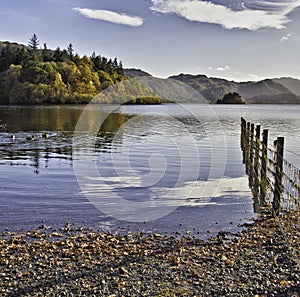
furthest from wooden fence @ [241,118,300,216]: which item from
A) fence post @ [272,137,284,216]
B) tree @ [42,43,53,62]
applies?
tree @ [42,43,53,62]

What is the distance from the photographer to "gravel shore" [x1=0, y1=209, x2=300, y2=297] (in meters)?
6.40

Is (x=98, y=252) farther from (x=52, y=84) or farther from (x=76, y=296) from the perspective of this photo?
(x=52, y=84)

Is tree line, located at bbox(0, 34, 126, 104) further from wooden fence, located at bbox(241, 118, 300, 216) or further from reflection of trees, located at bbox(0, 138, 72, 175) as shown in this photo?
wooden fence, located at bbox(241, 118, 300, 216)

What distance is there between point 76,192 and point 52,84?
384 ft

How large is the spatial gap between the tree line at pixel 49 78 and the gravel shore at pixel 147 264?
11718 centimetres

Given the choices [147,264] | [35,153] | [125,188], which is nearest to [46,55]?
[35,153]

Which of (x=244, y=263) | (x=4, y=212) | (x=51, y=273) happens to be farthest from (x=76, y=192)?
(x=244, y=263)

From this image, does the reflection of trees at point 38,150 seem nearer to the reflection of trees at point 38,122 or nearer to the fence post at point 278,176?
the reflection of trees at point 38,122

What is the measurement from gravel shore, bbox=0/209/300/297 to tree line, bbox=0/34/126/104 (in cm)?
11718

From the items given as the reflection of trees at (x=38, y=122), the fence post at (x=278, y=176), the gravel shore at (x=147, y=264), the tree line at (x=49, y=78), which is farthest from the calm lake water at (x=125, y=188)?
the tree line at (x=49, y=78)

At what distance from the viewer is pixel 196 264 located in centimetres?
746

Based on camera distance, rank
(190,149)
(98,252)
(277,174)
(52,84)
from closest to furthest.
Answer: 1. (98,252)
2. (277,174)
3. (190,149)
4. (52,84)

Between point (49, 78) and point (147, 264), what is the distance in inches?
5018

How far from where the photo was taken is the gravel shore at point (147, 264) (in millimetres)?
6398
